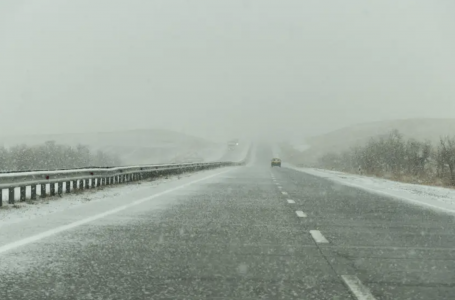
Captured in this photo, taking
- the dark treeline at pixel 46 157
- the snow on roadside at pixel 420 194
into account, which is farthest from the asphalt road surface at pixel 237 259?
the dark treeline at pixel 46 157

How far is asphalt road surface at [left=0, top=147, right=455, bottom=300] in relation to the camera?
5582 millimetres

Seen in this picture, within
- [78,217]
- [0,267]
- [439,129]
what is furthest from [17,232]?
[439,129]

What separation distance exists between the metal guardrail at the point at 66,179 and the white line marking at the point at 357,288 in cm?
1019

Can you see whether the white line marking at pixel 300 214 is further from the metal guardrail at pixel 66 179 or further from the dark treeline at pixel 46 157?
the dark treeline at pixel 46 157

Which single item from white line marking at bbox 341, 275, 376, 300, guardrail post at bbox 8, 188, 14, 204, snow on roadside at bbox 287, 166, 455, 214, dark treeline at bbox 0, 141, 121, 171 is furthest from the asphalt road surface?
dark treeline at bbox 0, 141, 121, 171

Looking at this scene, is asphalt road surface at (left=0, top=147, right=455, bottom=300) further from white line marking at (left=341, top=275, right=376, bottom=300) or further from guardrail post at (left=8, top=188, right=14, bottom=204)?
guardrail post at (left=8, top=188, right=14, bottom=204)

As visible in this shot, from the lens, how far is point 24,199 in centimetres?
1598

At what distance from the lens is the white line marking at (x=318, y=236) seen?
9.01m

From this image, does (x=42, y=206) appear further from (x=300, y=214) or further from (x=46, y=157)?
(x=46, y=157)

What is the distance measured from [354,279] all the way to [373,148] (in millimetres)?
83232

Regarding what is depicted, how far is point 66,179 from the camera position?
1848 cm

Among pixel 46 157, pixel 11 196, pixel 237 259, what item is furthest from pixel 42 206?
pixel 46 157

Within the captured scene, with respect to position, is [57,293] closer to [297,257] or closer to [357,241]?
[297,257]

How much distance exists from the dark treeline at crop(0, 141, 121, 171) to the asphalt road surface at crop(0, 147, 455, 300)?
134570 millimetres
